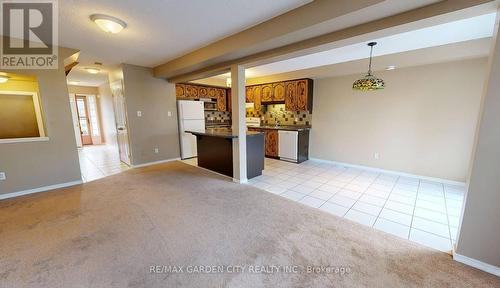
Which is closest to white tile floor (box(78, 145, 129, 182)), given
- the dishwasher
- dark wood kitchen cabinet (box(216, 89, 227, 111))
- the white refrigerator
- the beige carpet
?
the beige carpet

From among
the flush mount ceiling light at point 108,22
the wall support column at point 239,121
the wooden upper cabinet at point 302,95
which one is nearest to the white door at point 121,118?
the flush mount ceiling light at point 108,22

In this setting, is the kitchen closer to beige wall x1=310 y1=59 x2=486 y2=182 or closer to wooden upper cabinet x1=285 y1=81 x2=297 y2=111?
wooden upper cabinet x1=285 y1=81 x2=297 y2=111

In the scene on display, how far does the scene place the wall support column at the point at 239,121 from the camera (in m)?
3.35

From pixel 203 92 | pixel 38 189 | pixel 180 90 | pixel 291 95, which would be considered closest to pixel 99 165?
pixel 38 189

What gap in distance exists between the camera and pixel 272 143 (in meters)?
5.52

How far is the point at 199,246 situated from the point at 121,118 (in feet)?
14.6

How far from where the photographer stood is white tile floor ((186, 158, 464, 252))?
221 cm

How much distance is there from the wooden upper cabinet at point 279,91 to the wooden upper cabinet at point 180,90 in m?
2.65

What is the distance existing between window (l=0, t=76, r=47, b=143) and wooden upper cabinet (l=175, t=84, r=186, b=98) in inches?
107

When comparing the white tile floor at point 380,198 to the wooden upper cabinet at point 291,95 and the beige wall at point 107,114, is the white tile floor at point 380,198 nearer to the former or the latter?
the wooden upper cabinet at point 291,95

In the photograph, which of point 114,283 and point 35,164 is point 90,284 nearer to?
point 114,283

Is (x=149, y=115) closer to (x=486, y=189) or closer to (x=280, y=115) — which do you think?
(x=280, y=115)

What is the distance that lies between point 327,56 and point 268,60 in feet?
3.90

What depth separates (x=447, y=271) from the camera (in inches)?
62.7
